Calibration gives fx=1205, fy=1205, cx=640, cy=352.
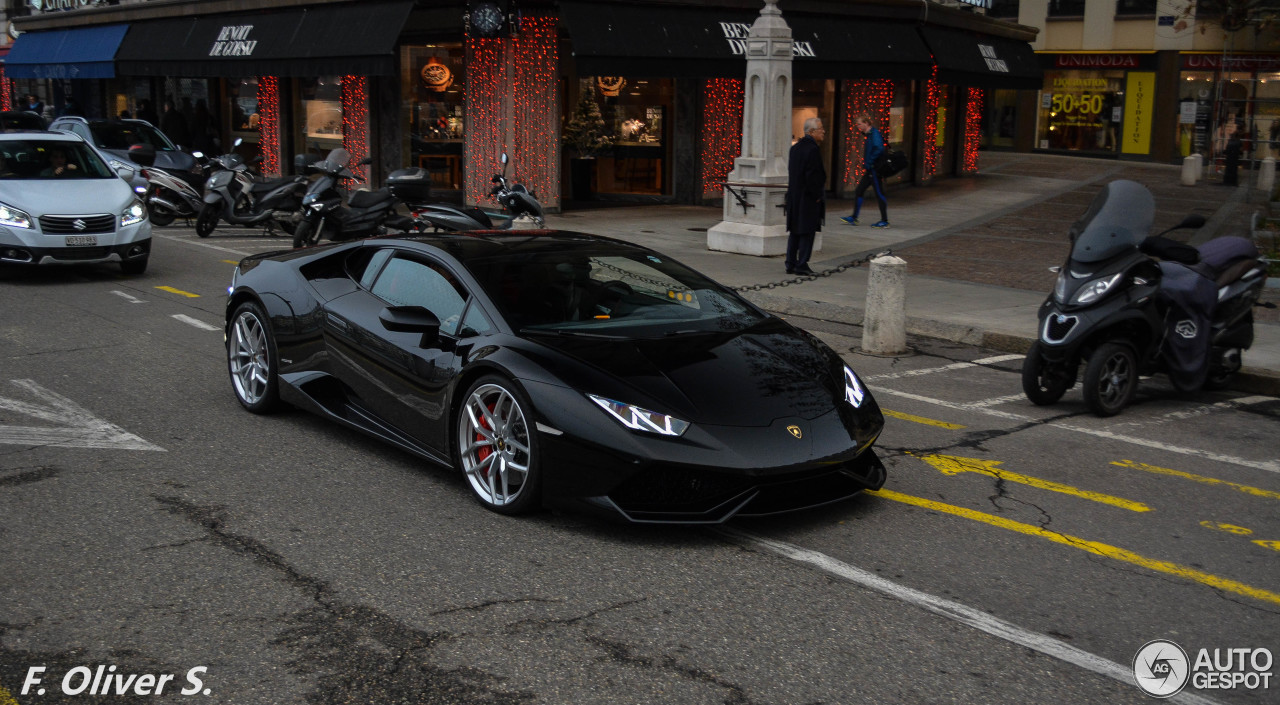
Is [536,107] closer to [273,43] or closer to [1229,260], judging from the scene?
[273,43]

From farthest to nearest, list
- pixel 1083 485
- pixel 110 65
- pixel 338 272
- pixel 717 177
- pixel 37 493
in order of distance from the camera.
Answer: pixel 110 65
pixel 717 177
pixel 338 272
pixel 1083 485
pixel 37 493

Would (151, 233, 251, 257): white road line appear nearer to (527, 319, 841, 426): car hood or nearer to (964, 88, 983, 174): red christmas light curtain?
(527, 319, 841, 426): car hood

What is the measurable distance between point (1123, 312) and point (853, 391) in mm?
2917

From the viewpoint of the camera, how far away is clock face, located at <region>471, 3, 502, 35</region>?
21.2 m

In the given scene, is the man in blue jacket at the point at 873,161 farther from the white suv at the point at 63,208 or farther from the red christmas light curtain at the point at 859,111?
the white suv at the point at 63,208

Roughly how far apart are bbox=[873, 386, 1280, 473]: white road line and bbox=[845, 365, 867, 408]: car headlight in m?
2.34

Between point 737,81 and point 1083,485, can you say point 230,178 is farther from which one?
point 1083,485

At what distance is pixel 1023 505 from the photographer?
19.7 ft

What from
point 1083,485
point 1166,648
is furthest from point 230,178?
point 1166,648

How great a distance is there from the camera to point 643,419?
5.14 m

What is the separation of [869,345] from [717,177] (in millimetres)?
14262

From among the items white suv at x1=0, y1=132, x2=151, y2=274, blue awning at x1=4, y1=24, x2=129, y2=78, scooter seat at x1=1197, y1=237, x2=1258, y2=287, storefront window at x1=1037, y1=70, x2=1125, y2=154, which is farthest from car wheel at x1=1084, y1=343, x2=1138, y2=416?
storefront window at x1=1037, y1=70, x2=1125, y2=154

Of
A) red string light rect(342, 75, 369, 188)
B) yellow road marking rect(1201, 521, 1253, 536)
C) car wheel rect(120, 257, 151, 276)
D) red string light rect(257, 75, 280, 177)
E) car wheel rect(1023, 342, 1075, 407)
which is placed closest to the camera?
yellow road marking rect(1201, 521, 1253, 536)

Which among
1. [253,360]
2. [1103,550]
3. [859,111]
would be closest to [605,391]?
[1103,550]
